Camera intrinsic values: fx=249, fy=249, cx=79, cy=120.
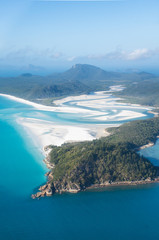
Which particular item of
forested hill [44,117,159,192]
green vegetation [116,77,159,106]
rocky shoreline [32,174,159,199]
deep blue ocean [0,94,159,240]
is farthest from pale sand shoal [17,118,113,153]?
green vegetation [116,77,159,106]

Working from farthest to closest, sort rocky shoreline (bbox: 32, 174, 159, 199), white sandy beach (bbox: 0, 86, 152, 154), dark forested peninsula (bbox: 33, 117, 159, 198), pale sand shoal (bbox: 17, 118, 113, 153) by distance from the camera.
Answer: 1. white sandy beach (bbox: 0, 86, 152, 154)
2. pale sand shoal (bbox: 17, 118, 113, 153)
3. dark forested peninsula (bbox: 33, 117, 159, 198)
4. rocky shoreline (bbox: 32, 174, 159, 199)

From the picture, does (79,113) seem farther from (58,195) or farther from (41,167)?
(58,195)

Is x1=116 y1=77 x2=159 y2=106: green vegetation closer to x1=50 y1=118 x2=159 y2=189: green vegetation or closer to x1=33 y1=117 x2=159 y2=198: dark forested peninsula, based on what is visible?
x1=50 y1=118 x2=159 y2=189: green vegetation

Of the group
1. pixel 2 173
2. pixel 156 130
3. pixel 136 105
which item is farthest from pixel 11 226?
pixel 136 105

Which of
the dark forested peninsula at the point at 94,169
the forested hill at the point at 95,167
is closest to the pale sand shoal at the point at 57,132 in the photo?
the forested hill at the point at 95,167

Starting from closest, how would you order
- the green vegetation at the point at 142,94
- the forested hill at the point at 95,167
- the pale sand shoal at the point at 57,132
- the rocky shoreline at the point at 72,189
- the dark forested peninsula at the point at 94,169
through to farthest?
1. the rocky shoreline at the point at 72,189
2. the dark forested peninsula at the point at 94,169
3. the forested hill at the point at 95,167
4. the pale sand shoal at the point at 57,132
5. the green vegetation at the point at 142,94

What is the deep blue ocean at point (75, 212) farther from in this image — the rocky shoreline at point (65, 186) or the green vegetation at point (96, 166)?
the green vegetation at point (96, 166)

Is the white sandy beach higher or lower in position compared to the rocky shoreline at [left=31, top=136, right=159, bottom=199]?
higher

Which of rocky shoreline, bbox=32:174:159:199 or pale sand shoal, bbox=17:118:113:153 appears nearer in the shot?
rocky shoreline, bbox=32:174:159:199

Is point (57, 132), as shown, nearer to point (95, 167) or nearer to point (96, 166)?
point (96, 166)
